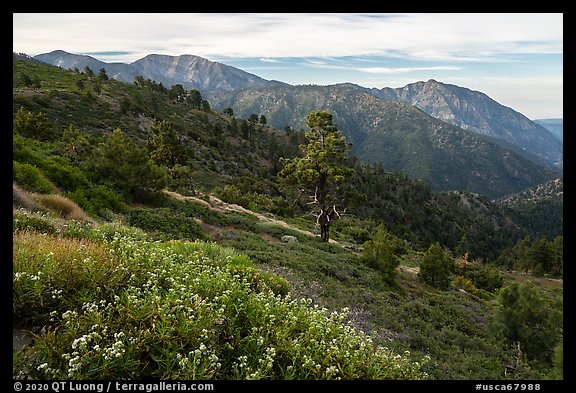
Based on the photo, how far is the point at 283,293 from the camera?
335 inches

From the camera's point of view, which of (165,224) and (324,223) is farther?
(324,223)

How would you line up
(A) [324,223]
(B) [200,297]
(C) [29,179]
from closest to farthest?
(B) [200,297] → (C) [29,179] → (A) [324,223]

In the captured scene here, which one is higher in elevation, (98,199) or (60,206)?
(60,206)

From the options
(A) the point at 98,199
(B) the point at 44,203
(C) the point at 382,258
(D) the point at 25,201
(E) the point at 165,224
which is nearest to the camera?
(D) the point at 25,201

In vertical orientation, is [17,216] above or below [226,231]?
above

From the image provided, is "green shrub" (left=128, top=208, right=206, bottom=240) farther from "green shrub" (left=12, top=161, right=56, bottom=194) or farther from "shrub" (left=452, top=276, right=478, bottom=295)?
"shrub" (left=452, top=276, right=478, bottom=295)

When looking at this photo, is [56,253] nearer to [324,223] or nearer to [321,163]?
[321,163]

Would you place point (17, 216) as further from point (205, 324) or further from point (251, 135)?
point (251, 135)

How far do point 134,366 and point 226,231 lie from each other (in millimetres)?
18616

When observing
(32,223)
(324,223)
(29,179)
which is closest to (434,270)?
(324,223)

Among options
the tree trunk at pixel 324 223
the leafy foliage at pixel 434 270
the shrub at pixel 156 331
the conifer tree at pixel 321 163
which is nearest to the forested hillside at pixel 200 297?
the shrub at pixel 156 331

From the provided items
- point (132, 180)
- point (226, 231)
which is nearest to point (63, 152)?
point (132, 180)

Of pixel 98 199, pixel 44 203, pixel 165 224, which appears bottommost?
pixel 165 224

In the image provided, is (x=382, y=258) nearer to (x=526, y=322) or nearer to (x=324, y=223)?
(x=324, y=223)
